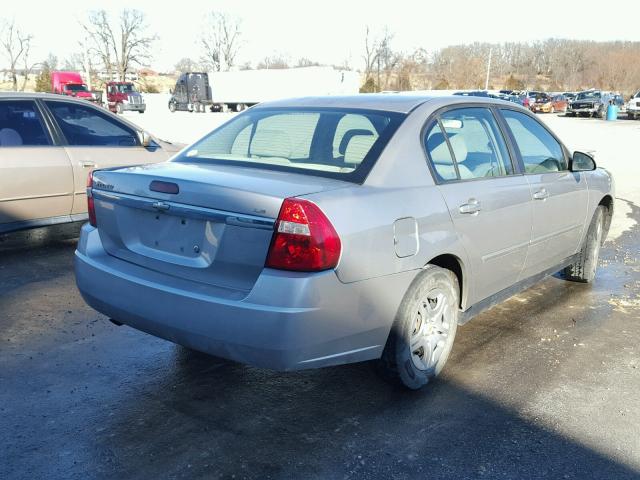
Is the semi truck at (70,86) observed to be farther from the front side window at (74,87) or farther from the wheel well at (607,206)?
the wheel well at (607,206)

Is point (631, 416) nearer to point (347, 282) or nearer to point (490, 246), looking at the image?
point (490, 246)

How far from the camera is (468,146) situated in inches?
154

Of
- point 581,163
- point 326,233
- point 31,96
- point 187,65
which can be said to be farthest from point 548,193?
point 187,65

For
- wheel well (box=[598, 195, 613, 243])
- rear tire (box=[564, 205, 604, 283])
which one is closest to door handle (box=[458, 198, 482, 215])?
rear tire (box=[564, 205, 604, 283])

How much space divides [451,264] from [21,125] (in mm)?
4884

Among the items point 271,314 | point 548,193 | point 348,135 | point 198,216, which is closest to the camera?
point 271,314

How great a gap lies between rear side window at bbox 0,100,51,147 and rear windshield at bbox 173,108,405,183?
314 cm

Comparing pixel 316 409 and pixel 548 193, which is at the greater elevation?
pixel 548 193

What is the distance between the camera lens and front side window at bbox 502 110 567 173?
4.41 meters

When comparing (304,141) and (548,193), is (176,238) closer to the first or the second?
(304,141)

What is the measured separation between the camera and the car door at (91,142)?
21.5ft

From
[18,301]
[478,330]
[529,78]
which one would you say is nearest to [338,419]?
[478,330]

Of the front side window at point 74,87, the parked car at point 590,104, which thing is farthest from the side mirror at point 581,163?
the front side window at point 74,87

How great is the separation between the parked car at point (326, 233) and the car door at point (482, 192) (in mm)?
13
